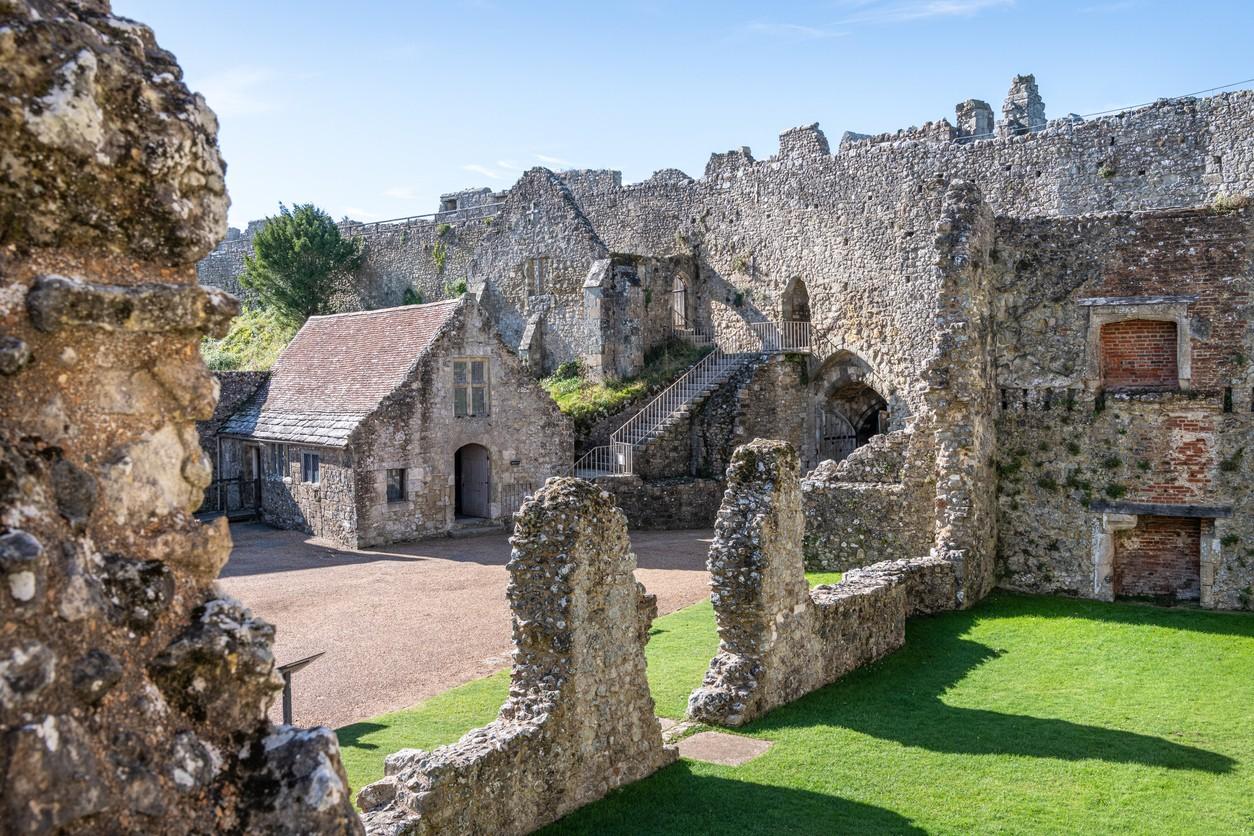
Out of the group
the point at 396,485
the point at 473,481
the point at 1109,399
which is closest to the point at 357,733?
the point at 1109,399

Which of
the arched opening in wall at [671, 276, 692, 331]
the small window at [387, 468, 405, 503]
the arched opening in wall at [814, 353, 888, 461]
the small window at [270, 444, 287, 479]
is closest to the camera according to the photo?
the small window at [387, 468, 405, 503]

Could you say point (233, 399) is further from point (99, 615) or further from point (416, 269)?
point (99, 615)

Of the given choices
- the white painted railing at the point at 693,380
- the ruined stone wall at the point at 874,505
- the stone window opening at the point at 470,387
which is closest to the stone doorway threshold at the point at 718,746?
the ruined stone wall at the point at 874,505

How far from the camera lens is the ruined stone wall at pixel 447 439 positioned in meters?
22.2

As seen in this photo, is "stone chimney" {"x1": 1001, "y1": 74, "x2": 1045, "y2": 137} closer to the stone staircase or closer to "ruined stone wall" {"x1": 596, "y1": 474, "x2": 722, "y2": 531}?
the stone staircase

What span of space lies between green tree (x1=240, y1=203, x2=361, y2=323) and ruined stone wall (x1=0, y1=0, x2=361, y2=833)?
126 ft

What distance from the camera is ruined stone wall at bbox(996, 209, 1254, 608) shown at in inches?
607

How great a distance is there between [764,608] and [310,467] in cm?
1507

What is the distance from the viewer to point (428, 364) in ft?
75.9

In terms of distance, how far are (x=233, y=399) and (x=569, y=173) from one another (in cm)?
1510

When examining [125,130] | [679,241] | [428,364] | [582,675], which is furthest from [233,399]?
[125,130]

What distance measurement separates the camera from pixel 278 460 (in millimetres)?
24625

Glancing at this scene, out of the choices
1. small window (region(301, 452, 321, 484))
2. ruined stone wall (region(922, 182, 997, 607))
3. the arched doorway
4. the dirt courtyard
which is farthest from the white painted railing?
ruined stone wall (region(922, 182, 997, 607))

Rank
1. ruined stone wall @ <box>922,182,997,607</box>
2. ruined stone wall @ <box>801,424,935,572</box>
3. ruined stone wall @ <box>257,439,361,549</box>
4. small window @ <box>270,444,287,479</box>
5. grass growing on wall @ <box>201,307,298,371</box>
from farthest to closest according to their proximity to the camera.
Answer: grass growing on wall @ <box>201,307,298,371</box> → small window @ <box>270,444,287,479</box> → ruined stone wall @ <box>257,439,361,549</box> → ruined stone wall @ <box>801,424,935,572</box> → ruined stone wall @ <box>922,182,997,607</box>
